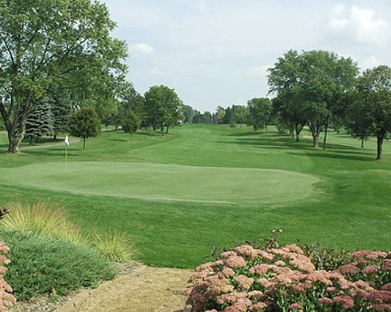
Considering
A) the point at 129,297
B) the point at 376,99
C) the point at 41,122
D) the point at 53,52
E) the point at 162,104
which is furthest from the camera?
the point at 162,104

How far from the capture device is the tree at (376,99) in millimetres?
47312

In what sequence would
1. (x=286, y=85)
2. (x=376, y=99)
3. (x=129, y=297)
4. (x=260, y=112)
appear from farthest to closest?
1. (x=260, y=112)
2. (x=286, y=85)
3. (x=376, y=99)
4. (x=129, y=297)

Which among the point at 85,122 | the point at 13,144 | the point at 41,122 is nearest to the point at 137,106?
the point at 41,122

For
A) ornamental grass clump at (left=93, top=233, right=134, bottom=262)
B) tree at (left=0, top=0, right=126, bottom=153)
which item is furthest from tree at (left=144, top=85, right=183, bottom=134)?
ornamental grass clump at (left=93, top=233, right=134, bottom=262)

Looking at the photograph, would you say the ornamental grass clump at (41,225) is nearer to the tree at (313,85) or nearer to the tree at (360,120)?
the tree at (360,120)

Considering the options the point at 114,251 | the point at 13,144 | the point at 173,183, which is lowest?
the point at 173,183

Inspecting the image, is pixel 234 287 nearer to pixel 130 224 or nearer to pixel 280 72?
pixel 130 224

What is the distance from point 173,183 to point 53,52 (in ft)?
77.2

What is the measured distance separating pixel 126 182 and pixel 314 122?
1929 inches

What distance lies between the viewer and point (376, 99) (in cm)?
4825

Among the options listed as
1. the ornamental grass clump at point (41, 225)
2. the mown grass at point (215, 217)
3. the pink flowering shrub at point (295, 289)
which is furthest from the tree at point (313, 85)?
the pink flowering shrub at point (295, 289)

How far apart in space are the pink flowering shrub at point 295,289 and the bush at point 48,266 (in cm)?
249

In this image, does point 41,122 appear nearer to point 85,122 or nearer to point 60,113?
point 60,113

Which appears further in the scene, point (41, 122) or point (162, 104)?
point (162, 104)
